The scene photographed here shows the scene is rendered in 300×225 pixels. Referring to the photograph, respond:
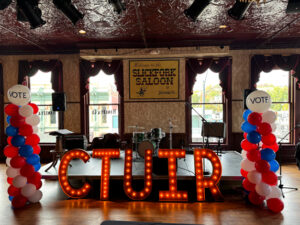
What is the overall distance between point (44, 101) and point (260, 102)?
6.49 meters

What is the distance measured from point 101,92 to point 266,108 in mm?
5078

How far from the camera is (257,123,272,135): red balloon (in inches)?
134

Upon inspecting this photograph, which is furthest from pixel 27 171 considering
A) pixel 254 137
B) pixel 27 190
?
pixel 254 137

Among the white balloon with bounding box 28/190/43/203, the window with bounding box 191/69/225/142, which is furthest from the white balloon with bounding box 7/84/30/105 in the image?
the window with bounding box 191/69/225/142

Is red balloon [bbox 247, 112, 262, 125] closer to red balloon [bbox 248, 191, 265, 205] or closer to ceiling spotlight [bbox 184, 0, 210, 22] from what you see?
red balloon [bbox 248, 191, 265, 205]

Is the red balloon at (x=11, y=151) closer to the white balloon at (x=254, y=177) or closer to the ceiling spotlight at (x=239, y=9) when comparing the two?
the white balloon at (x=254, y=177)

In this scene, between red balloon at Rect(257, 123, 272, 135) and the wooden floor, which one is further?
red balloon at Rect(257, 123, 272, 135)

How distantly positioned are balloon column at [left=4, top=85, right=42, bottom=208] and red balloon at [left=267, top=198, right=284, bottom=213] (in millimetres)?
3799

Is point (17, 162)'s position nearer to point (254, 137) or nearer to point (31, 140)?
point (31, 140)

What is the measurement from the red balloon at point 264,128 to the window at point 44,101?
609 cm

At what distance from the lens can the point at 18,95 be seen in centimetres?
353

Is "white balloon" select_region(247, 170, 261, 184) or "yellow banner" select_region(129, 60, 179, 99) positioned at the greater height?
"yellow banner" select_region(129, 60, 179, 99)

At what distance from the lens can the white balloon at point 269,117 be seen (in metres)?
3.43

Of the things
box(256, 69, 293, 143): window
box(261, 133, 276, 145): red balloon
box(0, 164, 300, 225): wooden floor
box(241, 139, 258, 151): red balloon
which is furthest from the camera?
box(256, 69, 293, 143): window
